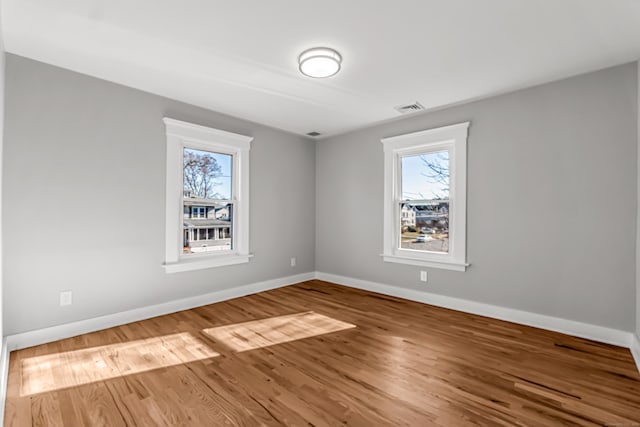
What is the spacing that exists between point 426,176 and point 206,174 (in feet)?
9.55

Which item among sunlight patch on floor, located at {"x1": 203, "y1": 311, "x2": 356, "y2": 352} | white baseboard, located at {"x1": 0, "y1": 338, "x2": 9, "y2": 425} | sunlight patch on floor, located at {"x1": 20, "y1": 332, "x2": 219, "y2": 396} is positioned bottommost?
sunlight patch on floor, located at {"x1": 203, "y1": 311, "x2": 356, "y2": 352}

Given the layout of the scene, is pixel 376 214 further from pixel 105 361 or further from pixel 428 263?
pixel 105 361

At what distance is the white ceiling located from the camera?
2.06 metres

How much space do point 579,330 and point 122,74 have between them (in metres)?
Result: 5.06

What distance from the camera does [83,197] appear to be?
2.99 metres

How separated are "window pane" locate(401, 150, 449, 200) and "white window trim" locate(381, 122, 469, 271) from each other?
8 cm

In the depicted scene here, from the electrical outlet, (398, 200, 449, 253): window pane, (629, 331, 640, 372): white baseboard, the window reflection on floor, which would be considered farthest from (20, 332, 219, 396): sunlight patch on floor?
(629, 331, 640, 372): white baseboard

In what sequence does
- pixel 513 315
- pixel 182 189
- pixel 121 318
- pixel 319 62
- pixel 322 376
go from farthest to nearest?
pixel 182 189
pixel 513 315
pixel 121 318
pixel 319 62
pixel 322 376

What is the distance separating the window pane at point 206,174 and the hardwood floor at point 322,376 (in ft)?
5.11

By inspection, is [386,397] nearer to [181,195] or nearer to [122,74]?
[181,195]

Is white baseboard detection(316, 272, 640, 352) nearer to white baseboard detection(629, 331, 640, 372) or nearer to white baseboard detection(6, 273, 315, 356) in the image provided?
white baseboard detection(629, 331, 640, 372)

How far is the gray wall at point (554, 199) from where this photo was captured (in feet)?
9.12

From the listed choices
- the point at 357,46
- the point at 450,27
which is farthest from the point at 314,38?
the point at 450,27

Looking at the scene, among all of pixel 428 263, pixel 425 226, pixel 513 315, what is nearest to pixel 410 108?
pixel 425 226
